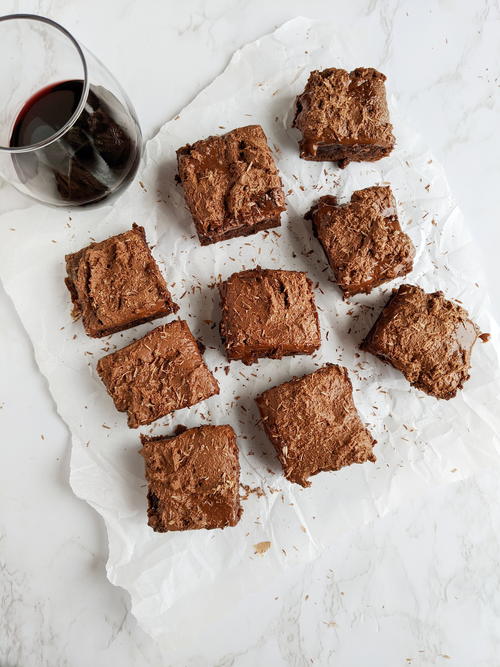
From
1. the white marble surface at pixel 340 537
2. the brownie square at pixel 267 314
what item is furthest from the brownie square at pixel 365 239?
the white marble surface at pixel 340 537

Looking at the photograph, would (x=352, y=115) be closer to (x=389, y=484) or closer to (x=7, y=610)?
(x=389, y=484)

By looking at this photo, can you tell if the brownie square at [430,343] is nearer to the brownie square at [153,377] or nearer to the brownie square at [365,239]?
the brownie square at [365,239]

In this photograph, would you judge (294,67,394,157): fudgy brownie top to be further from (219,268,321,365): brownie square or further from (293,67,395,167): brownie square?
(219,268,321,365): brownie square

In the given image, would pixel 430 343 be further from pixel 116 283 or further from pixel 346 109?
pixel 116 283

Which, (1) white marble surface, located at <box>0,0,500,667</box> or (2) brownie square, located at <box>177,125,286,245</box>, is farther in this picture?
(1) white marble surface, located at <box>0,0,500,667</box>

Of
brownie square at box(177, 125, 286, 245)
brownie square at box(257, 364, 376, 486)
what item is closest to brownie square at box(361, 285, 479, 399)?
brownie square at box(257, 364, 376, 486)

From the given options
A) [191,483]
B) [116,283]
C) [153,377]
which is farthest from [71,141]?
[191,483]
